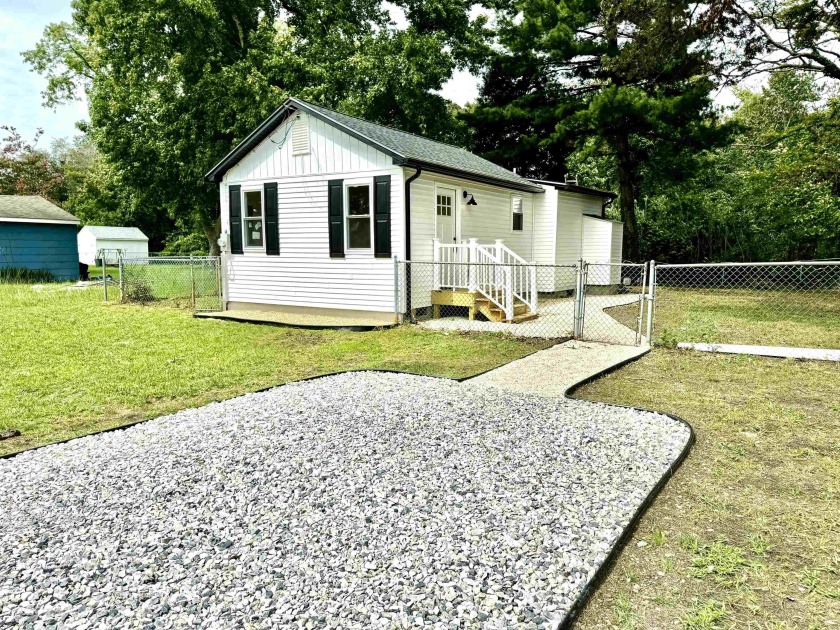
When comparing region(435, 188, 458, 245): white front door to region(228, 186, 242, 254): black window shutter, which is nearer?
region(435, 188, 458, 245): white front door

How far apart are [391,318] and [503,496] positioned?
6.60m

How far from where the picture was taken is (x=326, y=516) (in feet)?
8.63

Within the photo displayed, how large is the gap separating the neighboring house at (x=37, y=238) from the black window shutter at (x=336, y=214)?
590 inches

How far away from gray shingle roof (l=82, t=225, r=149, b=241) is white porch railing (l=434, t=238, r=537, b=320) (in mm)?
29940

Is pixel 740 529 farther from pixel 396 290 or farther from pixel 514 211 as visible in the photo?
pixel 514 211

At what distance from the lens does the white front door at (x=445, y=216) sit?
33.0ft

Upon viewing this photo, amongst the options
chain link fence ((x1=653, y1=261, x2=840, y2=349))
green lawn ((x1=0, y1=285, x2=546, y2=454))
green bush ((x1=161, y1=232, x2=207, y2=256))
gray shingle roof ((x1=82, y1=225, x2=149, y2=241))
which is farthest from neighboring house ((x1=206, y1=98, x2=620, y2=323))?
gray shingle roof ((x1=82, y1=225, x2=149, y2=241))

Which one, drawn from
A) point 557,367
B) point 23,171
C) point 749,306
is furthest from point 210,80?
point 23,171

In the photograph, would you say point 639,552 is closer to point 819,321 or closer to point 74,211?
point 819,321

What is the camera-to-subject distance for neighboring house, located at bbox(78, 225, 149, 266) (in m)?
32.8

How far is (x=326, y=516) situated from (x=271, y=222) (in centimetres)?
887

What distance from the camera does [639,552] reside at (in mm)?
2453

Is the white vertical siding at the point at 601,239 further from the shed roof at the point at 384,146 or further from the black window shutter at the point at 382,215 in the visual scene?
the black window shutter at the point at 382,215

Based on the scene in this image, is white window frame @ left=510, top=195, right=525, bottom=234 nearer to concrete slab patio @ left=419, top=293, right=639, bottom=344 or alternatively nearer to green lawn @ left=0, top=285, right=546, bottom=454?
concrete slab patio @ left=419, top=293, right=639, bottom=344
